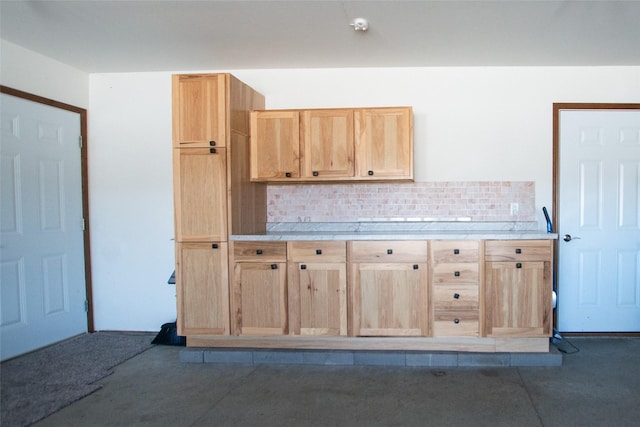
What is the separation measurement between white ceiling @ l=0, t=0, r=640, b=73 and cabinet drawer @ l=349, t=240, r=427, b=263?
1.60 metres

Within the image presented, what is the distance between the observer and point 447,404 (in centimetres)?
268

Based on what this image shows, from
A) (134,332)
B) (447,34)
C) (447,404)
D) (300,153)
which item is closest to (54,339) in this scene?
(134,332)

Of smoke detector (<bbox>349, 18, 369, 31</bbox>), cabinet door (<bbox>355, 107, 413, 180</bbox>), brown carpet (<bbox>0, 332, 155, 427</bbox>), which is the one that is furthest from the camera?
cabinet door (<bbox>355, 107, 413, 180</bbox>)

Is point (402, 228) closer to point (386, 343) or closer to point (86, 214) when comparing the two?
point (386, 343)

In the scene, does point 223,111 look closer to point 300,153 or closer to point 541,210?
point 300,153

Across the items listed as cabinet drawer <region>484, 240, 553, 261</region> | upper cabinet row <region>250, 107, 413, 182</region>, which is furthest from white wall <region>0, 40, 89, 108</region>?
cabinet drawer <region>484, 240, 553, 261</region>

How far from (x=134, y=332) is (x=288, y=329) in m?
1.80

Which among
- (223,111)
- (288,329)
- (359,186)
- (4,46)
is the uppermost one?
(4,46)

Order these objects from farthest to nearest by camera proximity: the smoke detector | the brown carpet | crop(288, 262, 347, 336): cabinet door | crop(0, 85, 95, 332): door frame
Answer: crop(0, 85, 95, 332): door frame, crop(288, 262, 347, 336): cabinet door, the smoke detector, the brown carpet

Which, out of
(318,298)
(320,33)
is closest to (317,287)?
(318,298)

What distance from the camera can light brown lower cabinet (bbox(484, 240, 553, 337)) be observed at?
10.8ft

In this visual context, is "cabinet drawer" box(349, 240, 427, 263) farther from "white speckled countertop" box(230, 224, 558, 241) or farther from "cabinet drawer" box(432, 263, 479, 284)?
"white speckled countertop" box(230, 224, 558, 241)

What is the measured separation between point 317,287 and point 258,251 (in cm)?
55

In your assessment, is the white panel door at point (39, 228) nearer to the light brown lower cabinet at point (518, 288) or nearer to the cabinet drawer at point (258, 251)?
the cabinet drawer at point (258, 251)
